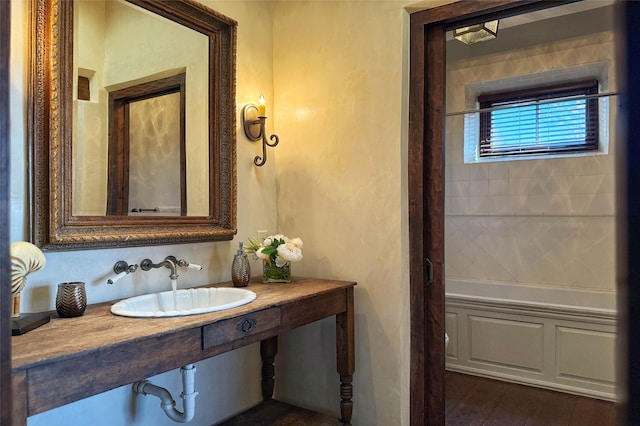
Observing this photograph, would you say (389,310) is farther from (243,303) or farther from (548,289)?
(548,289)

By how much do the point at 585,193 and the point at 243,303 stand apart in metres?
2.71

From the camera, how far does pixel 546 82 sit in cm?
323

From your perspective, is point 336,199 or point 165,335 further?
point 336,199

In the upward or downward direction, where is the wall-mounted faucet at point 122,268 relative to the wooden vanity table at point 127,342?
upward

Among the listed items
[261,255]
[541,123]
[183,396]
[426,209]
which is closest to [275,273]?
[261,255]

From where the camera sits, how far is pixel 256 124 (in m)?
2.23

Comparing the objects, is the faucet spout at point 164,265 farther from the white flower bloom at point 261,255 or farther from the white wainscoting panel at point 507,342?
the white wainscoting panel at point 507,342

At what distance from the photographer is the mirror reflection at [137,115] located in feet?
5.07

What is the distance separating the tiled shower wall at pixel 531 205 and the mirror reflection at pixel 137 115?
2302 millimetres

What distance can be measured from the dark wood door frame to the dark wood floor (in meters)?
0.58

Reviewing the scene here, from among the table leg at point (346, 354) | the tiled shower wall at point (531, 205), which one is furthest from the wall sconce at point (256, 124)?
the tiled shower wall at point (531, 205)

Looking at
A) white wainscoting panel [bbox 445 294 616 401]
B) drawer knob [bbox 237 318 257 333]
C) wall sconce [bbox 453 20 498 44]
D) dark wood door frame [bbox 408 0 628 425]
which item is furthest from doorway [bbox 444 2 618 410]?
drawer knob [bbox 237 318 257 333]
